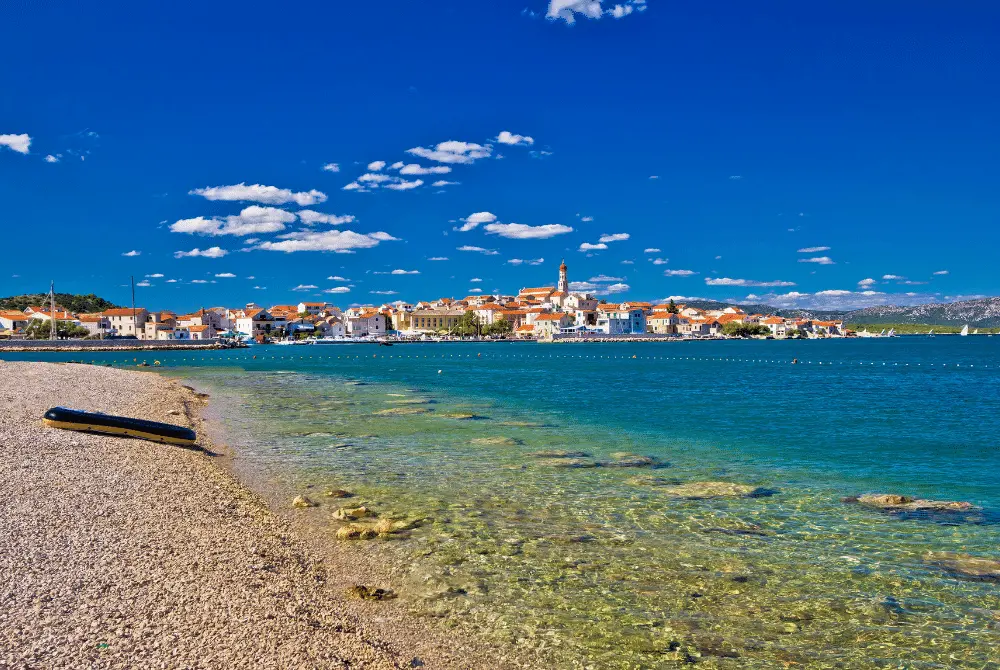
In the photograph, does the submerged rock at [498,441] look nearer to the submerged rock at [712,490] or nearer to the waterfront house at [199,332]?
the submerged rock at [712,490]

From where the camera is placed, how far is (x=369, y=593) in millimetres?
7000

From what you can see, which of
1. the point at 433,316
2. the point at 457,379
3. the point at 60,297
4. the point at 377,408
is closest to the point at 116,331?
the point at 60,297

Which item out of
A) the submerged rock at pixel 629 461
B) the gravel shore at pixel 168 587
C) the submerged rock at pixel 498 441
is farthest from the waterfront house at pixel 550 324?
the gravel shore at pixel 168 587

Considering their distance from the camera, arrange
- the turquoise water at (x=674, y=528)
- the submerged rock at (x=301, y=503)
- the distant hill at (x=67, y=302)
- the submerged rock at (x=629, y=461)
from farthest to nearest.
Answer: the distant hill at (x=67, y=302) → the submerged rock at (x=629, y=461) → the submerged rock at (x=301, y=503) → the turquoise water at (x=674, y=528)

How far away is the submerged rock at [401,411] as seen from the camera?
23.7 metres

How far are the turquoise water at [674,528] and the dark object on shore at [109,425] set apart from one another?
1863 mm

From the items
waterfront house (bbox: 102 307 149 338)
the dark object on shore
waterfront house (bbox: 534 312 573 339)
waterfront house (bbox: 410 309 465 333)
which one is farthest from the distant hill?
the dark object on shore

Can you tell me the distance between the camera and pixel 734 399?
101 ft

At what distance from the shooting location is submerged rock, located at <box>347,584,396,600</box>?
22.8 feet

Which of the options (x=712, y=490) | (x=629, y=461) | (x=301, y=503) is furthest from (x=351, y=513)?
(x=629, y=461)

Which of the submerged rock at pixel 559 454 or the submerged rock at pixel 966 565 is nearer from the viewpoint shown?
the submerged rock at pixel 966 565

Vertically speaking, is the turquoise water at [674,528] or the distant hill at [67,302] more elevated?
the distant hill at [67,302]

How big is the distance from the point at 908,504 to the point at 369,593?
9.42m

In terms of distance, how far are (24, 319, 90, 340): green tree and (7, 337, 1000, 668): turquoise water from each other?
4725 inches
